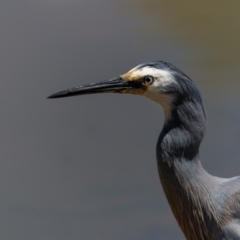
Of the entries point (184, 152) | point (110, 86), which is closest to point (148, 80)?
point (110, 86)

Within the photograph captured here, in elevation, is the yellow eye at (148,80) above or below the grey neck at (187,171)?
above

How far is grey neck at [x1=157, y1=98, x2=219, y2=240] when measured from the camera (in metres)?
2.65

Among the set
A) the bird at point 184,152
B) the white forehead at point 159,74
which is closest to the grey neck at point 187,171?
the bird at point 184,152

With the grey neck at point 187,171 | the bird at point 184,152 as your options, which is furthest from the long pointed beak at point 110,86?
the grey neck at point 187,171

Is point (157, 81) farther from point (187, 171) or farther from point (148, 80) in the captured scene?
point (187, 171)

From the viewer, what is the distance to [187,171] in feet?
8.95

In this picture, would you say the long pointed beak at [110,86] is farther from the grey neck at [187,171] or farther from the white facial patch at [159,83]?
the grey neck at [187,171]

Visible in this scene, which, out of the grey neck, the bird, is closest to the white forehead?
the bird

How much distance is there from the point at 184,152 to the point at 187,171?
0.28 ft

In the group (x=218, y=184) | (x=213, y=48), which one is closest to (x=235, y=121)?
(x=213, y=48)

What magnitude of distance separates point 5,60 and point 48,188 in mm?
1153

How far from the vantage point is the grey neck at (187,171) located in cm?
265

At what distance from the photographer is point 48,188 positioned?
4.47 meters

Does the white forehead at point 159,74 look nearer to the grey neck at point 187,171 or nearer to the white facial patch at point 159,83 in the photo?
the white facial patch at point 159,83
